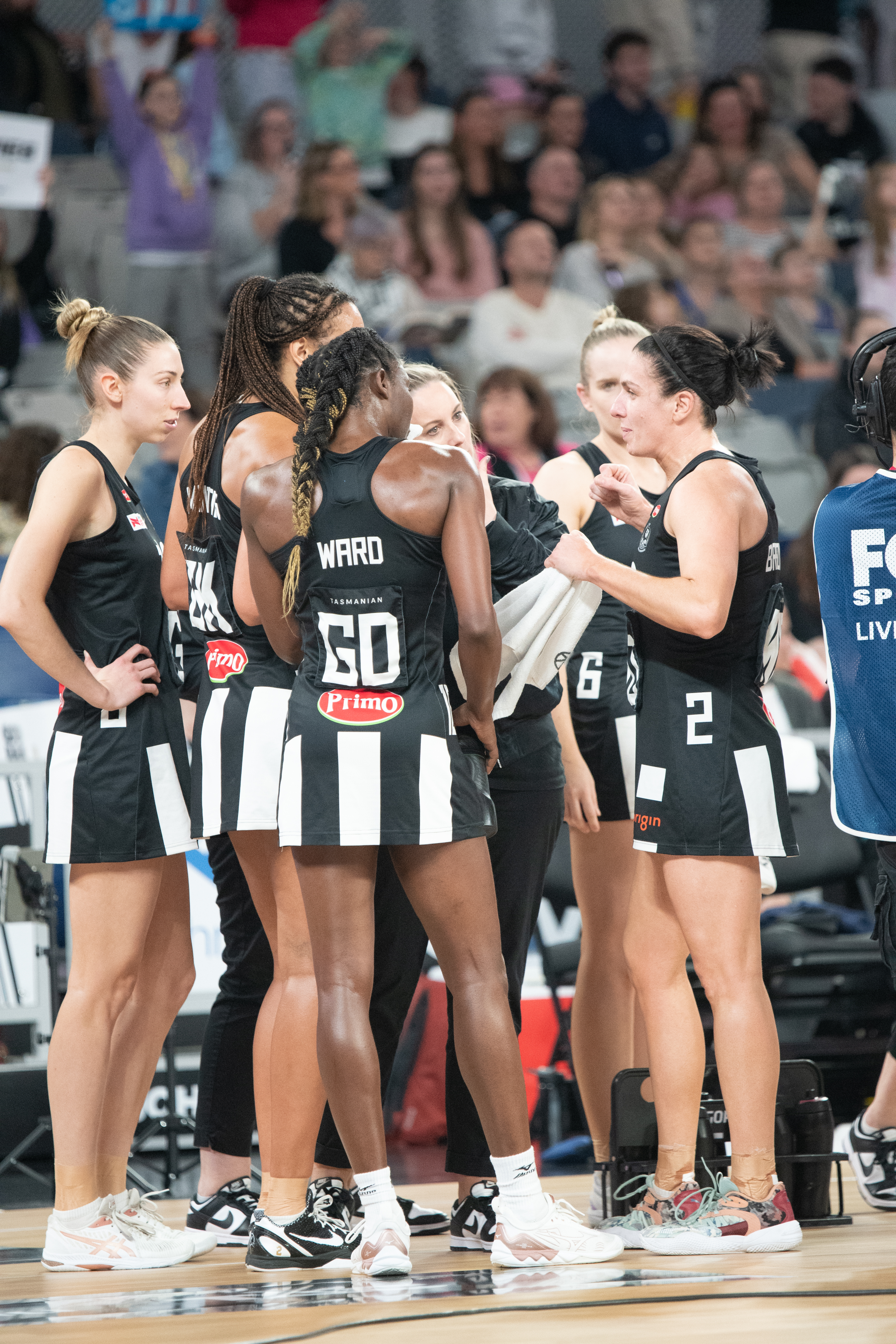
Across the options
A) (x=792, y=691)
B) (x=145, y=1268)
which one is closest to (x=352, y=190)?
(x=792, y=691)

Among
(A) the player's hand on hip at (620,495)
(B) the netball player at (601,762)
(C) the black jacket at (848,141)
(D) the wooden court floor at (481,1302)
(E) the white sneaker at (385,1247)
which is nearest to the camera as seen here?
(D) the wooden court floor at (481,1302)

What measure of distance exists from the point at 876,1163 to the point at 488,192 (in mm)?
6829

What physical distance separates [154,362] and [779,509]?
16.7ft

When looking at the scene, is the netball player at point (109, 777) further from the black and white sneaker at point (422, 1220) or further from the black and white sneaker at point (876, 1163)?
the black and white sneaker at point (876, 1163)

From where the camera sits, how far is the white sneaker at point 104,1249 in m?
3.13

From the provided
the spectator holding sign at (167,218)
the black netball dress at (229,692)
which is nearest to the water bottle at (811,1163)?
the black netball dress at (229,692)

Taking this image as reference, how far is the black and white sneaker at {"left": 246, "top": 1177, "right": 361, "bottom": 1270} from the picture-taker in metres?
2.97

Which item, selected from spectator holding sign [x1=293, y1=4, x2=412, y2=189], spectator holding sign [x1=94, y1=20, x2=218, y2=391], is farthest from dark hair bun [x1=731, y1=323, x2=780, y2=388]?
spectator holding sign [x1=293, y1=4, x2=412, y2=189]

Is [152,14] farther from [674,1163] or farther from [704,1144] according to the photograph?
[674,1163]

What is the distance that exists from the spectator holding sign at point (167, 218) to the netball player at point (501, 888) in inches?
189

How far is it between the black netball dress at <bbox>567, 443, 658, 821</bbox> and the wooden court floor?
116 cm

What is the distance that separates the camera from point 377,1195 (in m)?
2.82

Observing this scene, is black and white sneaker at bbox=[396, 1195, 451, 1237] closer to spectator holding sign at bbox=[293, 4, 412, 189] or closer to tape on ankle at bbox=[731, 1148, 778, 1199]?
tape on ankle at bbox=[731, 1148, 778, 1199]

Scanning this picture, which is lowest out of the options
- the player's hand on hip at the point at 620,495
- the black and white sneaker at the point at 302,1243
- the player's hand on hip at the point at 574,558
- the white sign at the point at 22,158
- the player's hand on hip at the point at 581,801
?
the black and white sneaker at the point at 302,1243
